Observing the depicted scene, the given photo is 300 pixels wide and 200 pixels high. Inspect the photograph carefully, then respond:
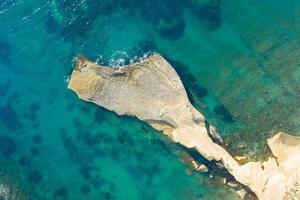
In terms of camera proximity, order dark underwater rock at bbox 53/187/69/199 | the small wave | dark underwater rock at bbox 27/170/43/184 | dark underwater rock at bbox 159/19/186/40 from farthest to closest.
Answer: dark underwater rock at bbox 27/170/43/184 → dark underwater rock at bbox 53/187/69/199 → the small wave → dark underwater rock at bbox 159/19/186/40

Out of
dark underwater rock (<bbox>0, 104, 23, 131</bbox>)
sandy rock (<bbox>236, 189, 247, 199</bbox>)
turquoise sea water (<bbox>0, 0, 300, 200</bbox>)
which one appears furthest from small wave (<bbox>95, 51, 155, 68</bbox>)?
sandy rock (<bbox>236, 189, 247, 199</bbox>)

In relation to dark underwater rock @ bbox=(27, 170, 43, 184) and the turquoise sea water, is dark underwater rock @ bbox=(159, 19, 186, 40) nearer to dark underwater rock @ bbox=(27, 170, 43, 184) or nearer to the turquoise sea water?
the turquoise sea water

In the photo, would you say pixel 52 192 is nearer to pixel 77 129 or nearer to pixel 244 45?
pixel 77 129

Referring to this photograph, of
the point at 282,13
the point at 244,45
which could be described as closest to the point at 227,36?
the point at 244,45

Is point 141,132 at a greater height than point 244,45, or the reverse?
point 244,45

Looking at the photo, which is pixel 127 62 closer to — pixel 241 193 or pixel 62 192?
pixel 62 192

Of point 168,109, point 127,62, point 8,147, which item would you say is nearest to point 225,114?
point 168,109
